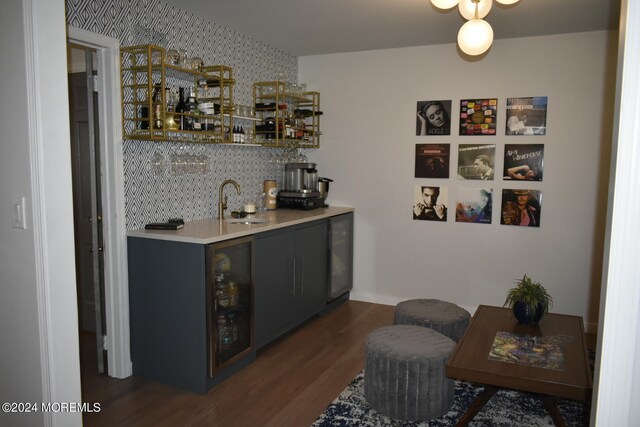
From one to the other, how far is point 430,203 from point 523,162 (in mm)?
899

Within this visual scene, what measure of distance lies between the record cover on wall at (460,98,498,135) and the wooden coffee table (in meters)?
1.92

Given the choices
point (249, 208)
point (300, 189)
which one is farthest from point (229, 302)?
point (300, 189)

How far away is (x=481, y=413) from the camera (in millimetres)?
2826

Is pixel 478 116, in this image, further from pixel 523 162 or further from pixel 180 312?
pixel 180 312

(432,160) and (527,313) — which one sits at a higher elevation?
(432,160)

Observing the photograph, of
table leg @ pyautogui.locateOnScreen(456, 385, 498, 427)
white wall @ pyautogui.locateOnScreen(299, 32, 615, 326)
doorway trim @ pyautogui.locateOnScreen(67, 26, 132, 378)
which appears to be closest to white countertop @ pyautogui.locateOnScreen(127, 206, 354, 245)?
doorway trim @ pyautogui.locateOnScreen(67, 26, 132, 378)

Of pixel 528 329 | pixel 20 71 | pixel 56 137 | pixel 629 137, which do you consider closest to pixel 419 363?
pixel 528 329

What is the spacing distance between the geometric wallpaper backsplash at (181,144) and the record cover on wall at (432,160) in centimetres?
147

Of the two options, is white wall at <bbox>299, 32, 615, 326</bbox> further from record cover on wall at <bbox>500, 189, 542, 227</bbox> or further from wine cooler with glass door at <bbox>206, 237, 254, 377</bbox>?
wine cooler with glass door at <bbox>206, 237, 254, 377</bbox>

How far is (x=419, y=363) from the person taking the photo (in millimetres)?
2643

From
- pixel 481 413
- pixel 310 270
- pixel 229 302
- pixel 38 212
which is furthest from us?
pixel 310 270

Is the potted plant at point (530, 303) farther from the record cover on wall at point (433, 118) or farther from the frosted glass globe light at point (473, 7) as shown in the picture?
the record cover on wall at point (433, 118)

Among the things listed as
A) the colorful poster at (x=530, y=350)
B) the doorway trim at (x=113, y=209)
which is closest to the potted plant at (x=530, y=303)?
the colorful poster at (x=530, y=350)

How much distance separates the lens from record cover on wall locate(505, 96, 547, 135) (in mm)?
4242
